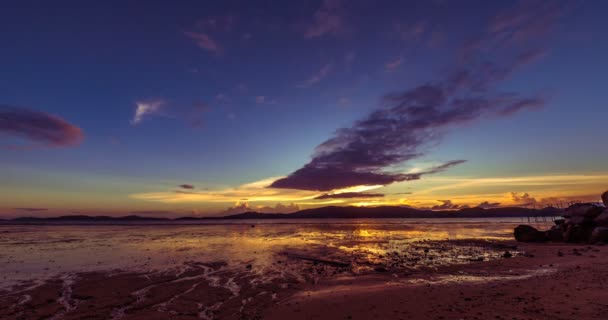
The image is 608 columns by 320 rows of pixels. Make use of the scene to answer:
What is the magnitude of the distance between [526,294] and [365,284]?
22.9ft

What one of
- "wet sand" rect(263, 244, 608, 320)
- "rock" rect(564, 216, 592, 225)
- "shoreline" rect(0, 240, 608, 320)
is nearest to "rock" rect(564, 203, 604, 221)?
"rock" rect(564, 216, 592, 225)

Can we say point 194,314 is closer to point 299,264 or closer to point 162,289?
point 162,289

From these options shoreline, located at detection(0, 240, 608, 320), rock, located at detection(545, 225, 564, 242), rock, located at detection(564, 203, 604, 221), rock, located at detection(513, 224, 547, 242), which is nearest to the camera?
shoreline, located at detection(0, 240, 608, 320)

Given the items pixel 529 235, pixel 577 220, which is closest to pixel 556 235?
pixel 577 220

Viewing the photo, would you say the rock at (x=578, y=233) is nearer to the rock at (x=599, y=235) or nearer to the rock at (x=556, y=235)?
the rock at (x=556, y=235)

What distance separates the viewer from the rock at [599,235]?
106 ft

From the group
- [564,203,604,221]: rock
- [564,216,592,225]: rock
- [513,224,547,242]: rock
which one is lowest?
[513,224,547,242]: rock

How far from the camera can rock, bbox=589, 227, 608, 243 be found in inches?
1267

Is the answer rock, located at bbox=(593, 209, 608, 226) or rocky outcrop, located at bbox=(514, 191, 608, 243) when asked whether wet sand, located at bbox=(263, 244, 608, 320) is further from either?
rock, located at bbox=(593, 209, 608, 226)

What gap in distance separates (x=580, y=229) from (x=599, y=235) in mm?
4086

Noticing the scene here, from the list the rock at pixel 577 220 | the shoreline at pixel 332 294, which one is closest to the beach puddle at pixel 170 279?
the shoreline at pixel 332 294

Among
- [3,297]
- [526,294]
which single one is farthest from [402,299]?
[3,297]

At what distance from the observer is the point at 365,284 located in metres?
15.9

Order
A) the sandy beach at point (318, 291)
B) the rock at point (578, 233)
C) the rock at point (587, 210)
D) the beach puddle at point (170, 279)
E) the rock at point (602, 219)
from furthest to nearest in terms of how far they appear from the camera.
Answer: the rock at point (587, 210), the rock at point (578, 233), the rock at point (602, 219), the beach puddle at point (170, 279), the sandy beach at point (318, 291)
